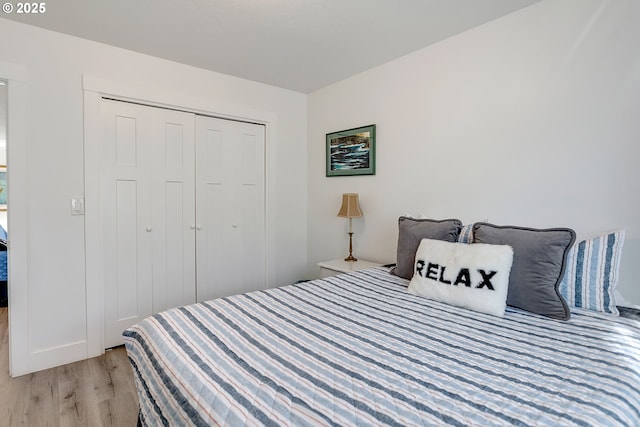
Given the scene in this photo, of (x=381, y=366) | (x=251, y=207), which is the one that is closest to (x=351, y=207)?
(x=251, y=207)

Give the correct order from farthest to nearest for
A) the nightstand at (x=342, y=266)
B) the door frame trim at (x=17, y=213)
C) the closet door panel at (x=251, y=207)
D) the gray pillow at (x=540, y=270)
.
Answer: the closet door panel at (x=251, y=207) < the nightstand at (x=342, y=266) < the door frame trim at (x=17, y=213) < the gray pillow at (x=540, y=270)

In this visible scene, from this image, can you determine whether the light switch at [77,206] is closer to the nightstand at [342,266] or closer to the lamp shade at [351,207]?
the nightstand at [342,266]

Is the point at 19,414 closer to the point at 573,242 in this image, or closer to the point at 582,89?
the point at 573,242

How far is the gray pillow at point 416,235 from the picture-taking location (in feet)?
6.71

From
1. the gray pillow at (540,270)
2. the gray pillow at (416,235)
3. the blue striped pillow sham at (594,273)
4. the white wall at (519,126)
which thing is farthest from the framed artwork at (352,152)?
the blue striped pillow sham at (594,273)

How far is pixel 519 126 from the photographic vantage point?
2.05 meters

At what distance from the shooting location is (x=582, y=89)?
1813 millimetres

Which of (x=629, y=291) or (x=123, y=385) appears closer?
(x=629, y=291)

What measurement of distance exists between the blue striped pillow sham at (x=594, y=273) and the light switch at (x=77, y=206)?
3.01 meters

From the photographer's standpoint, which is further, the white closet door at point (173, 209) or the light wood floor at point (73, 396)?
the white closet door at point (173, 209)

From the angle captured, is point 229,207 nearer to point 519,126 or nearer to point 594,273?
point 519,126

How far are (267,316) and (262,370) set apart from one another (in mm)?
477

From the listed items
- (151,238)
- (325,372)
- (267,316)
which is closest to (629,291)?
(325,372)

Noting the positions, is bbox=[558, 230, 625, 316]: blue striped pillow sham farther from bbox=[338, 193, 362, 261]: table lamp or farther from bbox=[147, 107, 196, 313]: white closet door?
bbox=[147, 107, 196, 313]: white closet door
